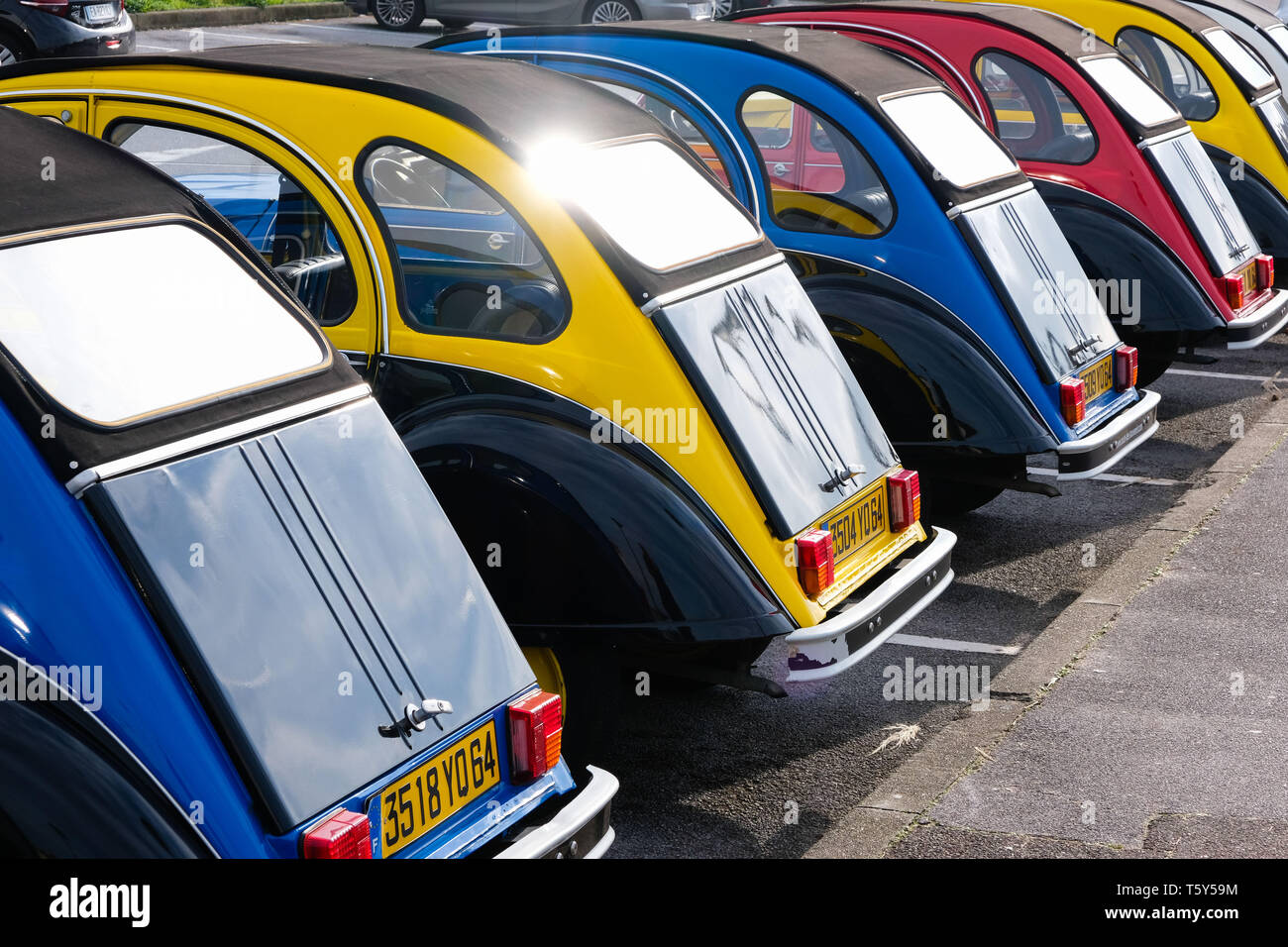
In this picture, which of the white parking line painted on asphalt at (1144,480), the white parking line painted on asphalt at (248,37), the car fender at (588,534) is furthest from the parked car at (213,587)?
the white parking line painted on asphalt at (248,37)

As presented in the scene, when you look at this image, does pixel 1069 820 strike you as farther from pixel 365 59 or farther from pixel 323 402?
pixel 365 59

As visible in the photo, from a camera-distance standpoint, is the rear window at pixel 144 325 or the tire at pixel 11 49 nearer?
the rear window at pixel 144 325

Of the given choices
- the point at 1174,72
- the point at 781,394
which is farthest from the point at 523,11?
the point at 781,394

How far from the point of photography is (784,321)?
5.24 metres

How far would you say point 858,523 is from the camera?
5.10 metres

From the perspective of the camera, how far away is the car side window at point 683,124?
269 inches

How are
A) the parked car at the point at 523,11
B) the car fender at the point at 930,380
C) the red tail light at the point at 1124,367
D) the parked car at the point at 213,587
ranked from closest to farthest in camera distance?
the parked car at the point at 213,587 < the car fender at the point at 930,380 < the red tail light at the point at 1124,367 < the parked car at the point at 523,11

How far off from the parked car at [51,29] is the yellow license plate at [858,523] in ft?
35.8

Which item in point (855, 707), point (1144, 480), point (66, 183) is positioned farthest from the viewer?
point (1144, 480)

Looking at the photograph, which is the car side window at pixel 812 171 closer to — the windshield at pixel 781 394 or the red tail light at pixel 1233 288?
the windshield at pixel 781 394

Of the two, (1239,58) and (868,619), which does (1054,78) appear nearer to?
(1239,58)

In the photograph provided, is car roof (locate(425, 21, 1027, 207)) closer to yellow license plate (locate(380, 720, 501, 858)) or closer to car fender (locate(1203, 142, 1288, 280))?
car fender (locate(1203, 142, 1288, 280))

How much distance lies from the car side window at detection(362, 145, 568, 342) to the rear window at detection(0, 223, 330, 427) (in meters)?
1.37

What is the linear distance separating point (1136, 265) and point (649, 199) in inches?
172
